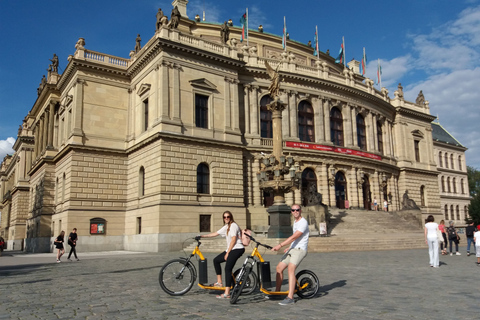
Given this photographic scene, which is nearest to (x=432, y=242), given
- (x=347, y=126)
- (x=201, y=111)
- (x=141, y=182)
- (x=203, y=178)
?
(x=203, y=178)

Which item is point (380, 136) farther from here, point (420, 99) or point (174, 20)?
point (174, 20)

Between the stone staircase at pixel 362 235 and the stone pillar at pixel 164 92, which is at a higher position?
the stone pillar at pixel 164 92

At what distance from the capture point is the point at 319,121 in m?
41.5

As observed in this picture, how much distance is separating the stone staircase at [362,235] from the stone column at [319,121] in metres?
7.33

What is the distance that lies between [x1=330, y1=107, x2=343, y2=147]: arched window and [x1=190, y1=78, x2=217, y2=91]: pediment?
1454 cm

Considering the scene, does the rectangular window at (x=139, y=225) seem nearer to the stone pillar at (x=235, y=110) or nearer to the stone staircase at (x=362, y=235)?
the stone staircase at (x=362, y=235)

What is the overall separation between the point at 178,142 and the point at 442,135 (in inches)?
2274

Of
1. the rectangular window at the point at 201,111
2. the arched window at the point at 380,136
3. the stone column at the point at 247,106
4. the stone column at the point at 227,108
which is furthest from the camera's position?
the arched window at the point at 380,136

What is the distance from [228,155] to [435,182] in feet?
106

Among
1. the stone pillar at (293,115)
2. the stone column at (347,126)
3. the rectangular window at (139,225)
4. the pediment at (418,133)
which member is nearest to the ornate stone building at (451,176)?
the pediment at (418,133)

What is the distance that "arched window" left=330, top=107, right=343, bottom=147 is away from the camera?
4333 centimetres

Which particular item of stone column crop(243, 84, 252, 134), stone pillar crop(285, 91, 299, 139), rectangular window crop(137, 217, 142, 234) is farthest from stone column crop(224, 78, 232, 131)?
rectangular window crop(137, 217, 142, 234)

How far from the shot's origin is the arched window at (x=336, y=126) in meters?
43.3

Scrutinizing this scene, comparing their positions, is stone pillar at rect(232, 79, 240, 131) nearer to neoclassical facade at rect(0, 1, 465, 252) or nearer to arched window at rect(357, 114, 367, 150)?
neoclassical facade at rect(0, 1, 465, 252)
